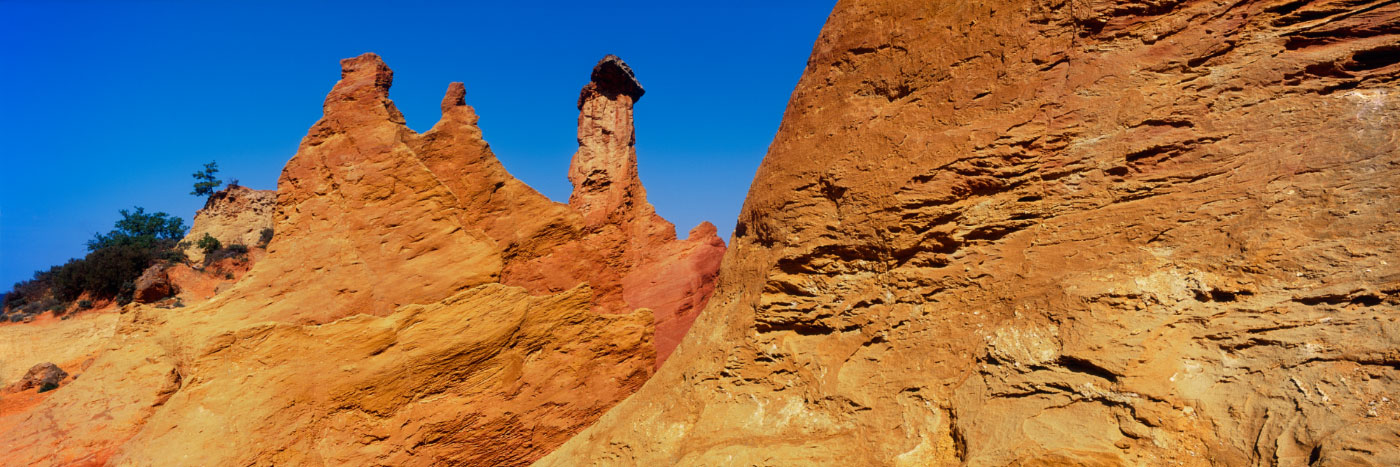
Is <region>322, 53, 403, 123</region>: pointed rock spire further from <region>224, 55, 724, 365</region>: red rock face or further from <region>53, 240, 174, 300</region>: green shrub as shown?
<region>53, 240, 174, 300</region>: green shrub

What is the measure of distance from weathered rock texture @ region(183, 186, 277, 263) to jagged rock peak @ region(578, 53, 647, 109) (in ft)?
66.2

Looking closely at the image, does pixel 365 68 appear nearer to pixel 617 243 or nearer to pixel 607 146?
pixel 617 243

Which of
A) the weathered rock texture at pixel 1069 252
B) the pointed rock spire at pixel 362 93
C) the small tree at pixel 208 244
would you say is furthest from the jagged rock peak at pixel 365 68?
the small tree at pixel 208 244

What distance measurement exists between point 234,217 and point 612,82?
937 inches

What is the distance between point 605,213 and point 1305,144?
12120 mm

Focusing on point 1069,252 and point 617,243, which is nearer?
point 1069,252

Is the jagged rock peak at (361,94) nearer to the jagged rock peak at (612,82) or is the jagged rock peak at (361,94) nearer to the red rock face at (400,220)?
the red rock face at (400,220)

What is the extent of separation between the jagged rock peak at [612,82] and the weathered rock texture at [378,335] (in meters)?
7.13

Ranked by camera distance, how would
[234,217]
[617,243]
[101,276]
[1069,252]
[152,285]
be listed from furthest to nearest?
[234,217] < [101,276] < [152,285] < [617,243] < [1069,252]

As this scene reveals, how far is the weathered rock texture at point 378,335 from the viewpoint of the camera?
241 inches

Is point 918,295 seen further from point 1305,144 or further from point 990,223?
point 1305,144

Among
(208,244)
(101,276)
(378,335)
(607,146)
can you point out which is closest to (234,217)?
(208,244)

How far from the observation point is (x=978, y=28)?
4.82 meters

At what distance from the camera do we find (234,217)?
2903 cm
